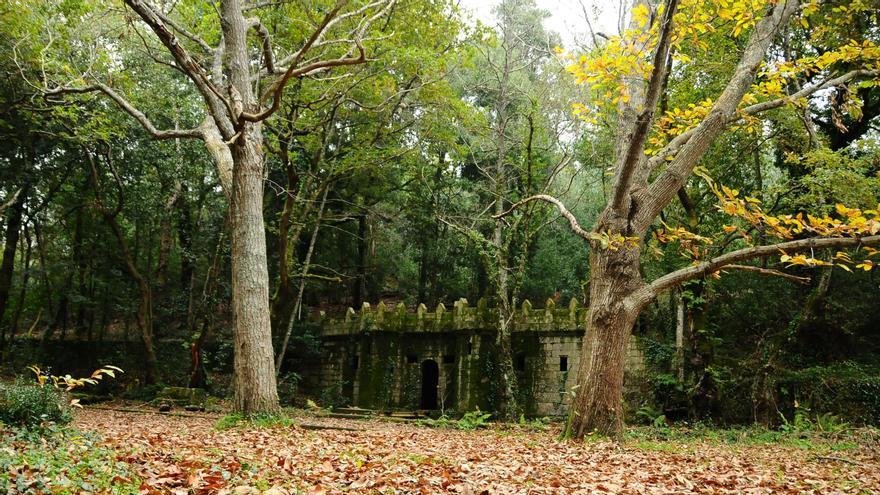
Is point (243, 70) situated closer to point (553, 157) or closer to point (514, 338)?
point (514, 338)

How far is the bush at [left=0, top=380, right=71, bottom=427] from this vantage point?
21.2 feet

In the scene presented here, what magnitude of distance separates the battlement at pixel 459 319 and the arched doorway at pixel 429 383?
162 centimetres

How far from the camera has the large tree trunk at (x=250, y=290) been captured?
8398 millimetres

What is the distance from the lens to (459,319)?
20109 millimetres

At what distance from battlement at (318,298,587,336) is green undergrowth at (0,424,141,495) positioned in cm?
1457

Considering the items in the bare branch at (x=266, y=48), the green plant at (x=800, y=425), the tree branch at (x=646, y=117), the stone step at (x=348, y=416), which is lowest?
the stone step at (x=348, y=416)

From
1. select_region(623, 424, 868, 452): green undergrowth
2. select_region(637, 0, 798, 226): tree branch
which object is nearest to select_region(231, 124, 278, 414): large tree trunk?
select_region(637, 0, 798, 226): tree branch

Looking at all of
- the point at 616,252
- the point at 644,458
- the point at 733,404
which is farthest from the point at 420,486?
the point at 733,404

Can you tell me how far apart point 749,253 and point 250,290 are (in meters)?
6.83

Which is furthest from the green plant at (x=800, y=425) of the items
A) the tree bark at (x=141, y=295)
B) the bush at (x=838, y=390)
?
the tree bark at (x=141, y=295)

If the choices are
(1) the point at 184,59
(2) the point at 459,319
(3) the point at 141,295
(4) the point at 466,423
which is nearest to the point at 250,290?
(1) the point at 184,59

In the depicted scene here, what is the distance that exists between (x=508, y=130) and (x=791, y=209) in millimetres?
10546

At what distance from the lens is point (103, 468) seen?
13.9 feet

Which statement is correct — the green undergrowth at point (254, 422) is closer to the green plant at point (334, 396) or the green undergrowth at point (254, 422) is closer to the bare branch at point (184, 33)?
the bare branch at point (184, 33)
